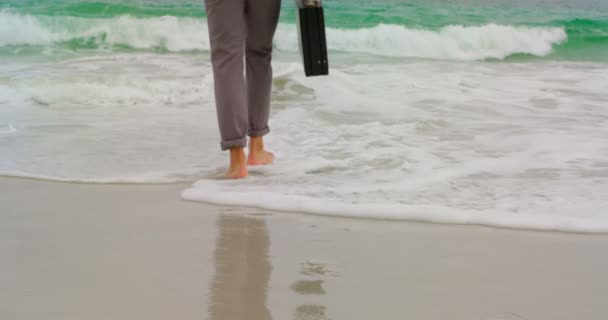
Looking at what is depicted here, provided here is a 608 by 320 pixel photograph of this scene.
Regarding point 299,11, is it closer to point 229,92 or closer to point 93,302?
point 229,92

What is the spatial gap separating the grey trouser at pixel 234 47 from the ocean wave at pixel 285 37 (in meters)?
7.86

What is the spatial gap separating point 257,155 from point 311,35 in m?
0.74

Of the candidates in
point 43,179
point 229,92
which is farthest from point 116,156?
point 229,92

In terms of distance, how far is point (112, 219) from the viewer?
2.58 metres

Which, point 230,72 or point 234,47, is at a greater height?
point 234,47

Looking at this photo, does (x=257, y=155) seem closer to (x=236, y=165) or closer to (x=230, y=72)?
(x=236, y=165)

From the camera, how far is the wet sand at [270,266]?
1.80 metres

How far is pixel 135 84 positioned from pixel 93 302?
15.7 feet

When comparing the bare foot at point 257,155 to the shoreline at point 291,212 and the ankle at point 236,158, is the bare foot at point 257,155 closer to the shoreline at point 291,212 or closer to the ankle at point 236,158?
the ankle at point 236,158

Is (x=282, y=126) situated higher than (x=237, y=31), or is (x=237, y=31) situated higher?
(x=237, y=31)

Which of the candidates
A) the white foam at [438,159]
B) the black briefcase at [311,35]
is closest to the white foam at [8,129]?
the white foam at [438,159]

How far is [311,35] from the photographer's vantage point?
3.02 meters

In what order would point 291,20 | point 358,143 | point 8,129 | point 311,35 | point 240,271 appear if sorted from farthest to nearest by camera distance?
point 291,20
point 8,129
point 358,143
point 311,35
point 240,271

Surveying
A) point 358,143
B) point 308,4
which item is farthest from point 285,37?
point 308,4
